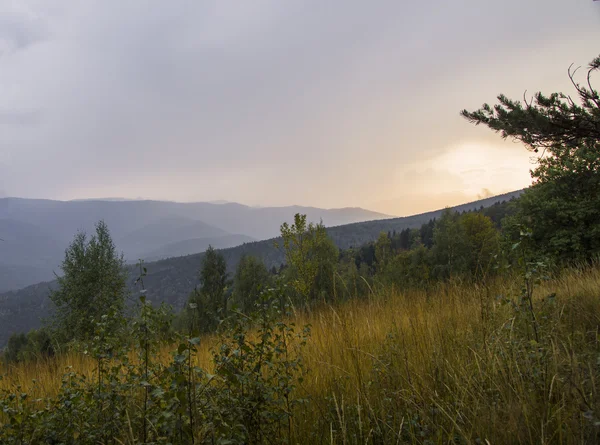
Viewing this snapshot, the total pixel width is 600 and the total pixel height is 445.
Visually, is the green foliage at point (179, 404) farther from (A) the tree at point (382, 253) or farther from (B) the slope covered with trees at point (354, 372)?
(A) the tree at point (382, 253)

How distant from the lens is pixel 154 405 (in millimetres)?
2164

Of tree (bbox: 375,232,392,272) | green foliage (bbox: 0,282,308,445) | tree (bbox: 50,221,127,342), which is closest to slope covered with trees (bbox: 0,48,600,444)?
green foliage (bbox: 0,282,308,445)

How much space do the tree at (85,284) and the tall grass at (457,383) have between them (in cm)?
2253

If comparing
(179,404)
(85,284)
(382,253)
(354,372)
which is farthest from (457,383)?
(85,284)

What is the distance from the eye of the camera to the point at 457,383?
2.37 m

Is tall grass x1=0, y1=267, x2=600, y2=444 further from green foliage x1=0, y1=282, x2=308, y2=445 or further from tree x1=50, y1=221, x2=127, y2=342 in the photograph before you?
tree x1=50, y1=221, x2=127, y2=342

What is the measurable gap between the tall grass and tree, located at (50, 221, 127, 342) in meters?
22.5

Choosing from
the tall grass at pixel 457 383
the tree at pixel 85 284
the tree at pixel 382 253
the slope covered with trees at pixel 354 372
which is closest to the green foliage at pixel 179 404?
the slope covered with trees at pixel 354 372

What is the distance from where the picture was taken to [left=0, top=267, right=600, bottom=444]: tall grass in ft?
6.23

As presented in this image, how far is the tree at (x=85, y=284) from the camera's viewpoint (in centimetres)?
2328

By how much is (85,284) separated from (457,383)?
2941 cm

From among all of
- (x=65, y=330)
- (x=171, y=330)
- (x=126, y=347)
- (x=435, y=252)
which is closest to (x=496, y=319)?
(x=171, y=330)

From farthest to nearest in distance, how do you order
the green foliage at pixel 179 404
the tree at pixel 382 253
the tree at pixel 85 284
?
the tree at pixel 85 284 → the tree at pixel 382 253 → the green foliage at pixel 179 404

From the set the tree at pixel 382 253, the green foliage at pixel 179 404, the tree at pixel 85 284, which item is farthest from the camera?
the tree at pixel 85 284
